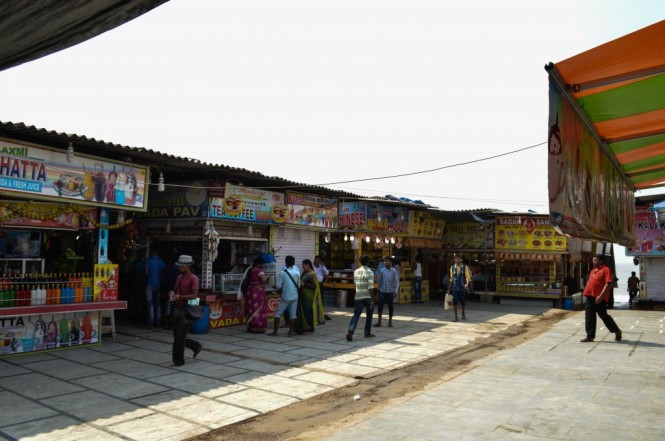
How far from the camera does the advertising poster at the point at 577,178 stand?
2498mm

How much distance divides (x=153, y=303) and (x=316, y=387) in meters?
6.33

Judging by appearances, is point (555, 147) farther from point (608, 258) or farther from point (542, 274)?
point (608, 258)

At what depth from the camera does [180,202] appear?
1214 centimetres

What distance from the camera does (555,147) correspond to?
2.53 meters

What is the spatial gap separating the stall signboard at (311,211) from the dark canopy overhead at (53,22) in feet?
40.2

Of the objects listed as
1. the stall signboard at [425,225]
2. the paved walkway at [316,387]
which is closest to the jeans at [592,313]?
the paved walkway at [316,387]

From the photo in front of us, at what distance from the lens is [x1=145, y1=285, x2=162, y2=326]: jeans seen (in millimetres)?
11256

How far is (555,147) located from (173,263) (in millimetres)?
10597

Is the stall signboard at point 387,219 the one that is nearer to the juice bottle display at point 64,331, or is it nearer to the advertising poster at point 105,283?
the advertising poster at point 105,283

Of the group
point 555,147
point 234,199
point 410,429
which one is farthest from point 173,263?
point 555,147

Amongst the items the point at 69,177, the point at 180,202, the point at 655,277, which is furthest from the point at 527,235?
the point at 69,177

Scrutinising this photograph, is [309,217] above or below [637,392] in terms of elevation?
above

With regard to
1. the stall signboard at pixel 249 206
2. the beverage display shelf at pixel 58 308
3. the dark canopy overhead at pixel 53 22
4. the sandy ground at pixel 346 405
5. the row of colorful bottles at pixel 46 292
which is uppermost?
the stall signboard at pixel 249 206

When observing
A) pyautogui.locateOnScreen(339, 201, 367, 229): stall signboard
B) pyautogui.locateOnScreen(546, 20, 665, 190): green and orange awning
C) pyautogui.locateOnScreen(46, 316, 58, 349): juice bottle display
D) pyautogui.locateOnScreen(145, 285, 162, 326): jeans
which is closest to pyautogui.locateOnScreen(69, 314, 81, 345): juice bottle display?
pyautogui.locateOnScreen(46, 316, 58, 349): juice bottle display
